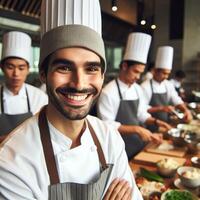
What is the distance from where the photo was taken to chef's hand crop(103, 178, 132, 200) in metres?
1.14

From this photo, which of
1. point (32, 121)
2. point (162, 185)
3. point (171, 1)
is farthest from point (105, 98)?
point (171, 1)

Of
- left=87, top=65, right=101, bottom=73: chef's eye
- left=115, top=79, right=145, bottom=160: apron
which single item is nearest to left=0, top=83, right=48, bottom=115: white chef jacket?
left=115, top=79, right=145, bottom=160: apron

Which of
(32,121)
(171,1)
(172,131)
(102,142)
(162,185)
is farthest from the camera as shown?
(171,1)

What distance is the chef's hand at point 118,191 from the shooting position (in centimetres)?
114

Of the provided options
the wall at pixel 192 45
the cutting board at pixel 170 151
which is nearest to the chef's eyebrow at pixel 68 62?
the cutting board at pixel 170 151

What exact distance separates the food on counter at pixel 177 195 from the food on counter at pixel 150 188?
0.06 metres

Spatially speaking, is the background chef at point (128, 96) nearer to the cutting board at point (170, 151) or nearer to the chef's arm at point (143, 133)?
the chef's arm at point (143, 133)

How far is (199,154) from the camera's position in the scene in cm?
230

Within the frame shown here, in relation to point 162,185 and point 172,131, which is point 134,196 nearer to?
point 162,185

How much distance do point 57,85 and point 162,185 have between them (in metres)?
1.03

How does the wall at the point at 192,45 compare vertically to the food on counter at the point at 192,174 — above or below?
above

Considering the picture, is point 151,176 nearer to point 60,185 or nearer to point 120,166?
point 120,166

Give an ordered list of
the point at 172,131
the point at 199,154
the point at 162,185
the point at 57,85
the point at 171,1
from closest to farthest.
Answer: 1. the point at 57,85
2. the point at 162,185
3. the point at 199,154
4. the point at 172,131
5. the point at 171,1

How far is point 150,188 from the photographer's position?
1.60 m
